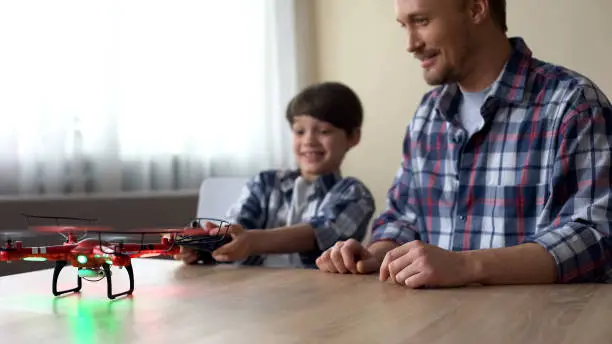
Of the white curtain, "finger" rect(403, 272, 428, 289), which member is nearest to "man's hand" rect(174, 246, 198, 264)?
"finger" rect(403, 272, 428, 289)

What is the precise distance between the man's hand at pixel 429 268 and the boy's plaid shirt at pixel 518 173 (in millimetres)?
173

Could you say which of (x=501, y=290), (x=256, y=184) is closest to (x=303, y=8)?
(x=256, y=184)

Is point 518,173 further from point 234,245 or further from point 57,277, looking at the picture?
point 57,277

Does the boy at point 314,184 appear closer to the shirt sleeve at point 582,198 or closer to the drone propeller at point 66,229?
the shirt sleeve at point 582,198

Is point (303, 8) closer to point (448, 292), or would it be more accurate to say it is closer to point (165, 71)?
point (165, 71)

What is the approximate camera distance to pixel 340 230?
5.67 ft

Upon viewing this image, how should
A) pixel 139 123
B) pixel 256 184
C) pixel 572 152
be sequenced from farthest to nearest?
pixel 139 123, pixel 256 184, pixel 572 152

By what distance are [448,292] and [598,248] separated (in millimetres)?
328

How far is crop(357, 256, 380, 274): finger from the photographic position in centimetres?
116

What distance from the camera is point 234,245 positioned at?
4.58 ft

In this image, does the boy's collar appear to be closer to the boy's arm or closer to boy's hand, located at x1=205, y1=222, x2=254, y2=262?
the boy's arm

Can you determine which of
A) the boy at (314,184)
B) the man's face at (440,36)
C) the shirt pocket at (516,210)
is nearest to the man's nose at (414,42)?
the man's face at (440,36)

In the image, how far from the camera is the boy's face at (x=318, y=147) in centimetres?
195

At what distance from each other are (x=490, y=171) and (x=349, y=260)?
391mm
